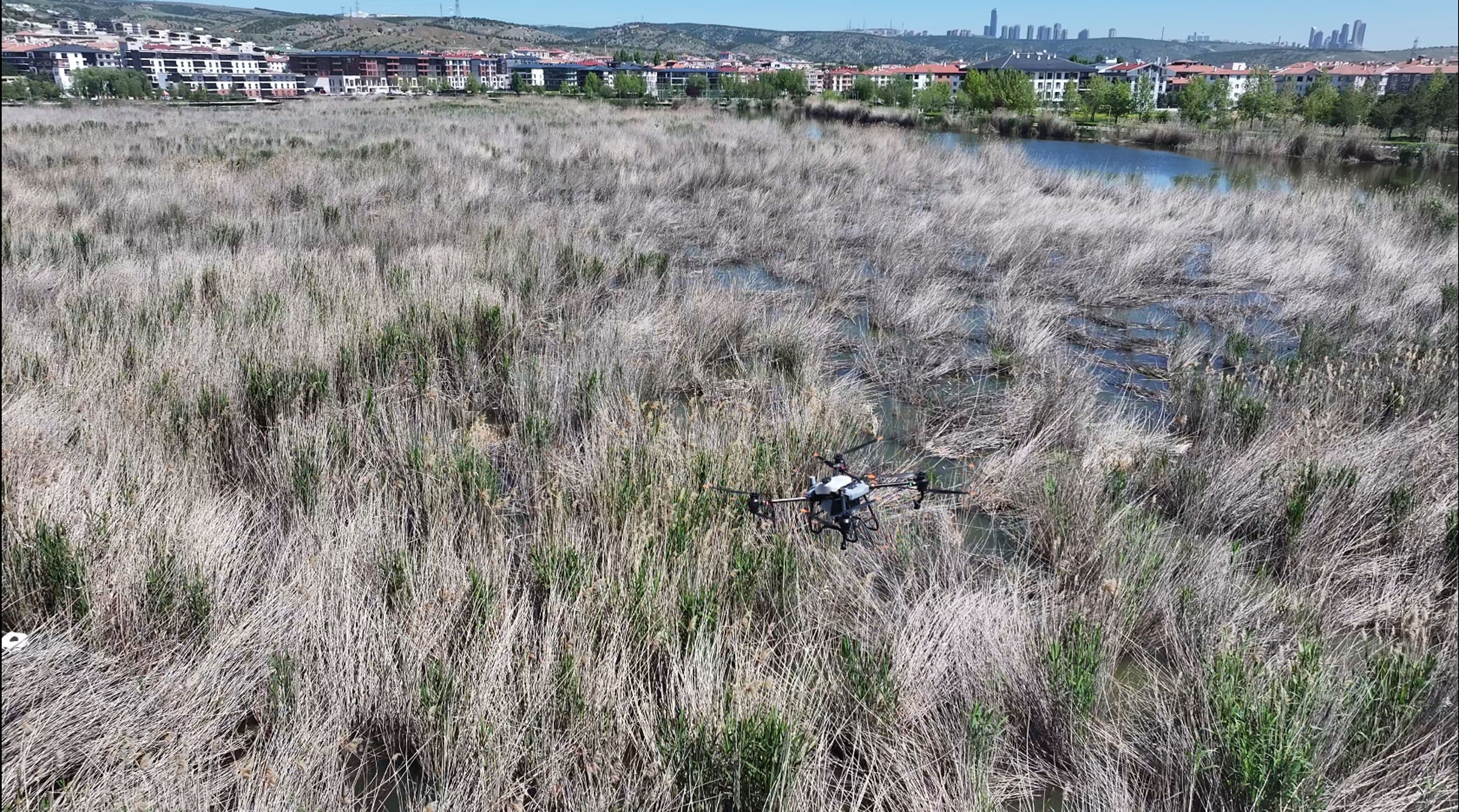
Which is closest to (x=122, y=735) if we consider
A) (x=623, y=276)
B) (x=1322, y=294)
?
(x=623, y=276)

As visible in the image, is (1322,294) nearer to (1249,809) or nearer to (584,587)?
(1249,809)

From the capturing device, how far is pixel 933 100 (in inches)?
1597

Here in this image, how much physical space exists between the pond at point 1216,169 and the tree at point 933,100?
50.9ft

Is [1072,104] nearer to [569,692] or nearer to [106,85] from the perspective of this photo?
[106,85]

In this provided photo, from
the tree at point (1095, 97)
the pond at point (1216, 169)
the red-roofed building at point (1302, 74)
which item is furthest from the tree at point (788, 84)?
the red-roofed building at point (1302, 74)

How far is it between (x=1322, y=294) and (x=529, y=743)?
8146mm

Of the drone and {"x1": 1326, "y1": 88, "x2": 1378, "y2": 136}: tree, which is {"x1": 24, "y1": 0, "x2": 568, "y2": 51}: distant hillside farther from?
the drone

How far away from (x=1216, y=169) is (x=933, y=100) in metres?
23.8

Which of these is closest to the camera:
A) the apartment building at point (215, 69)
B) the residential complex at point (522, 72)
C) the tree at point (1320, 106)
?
the tree at point (1320, 106)

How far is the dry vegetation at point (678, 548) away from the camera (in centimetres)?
189

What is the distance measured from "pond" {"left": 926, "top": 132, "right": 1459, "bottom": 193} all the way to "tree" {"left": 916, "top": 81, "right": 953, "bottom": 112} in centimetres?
1550

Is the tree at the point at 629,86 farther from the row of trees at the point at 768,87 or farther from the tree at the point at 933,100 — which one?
the tree at the point at 933,100

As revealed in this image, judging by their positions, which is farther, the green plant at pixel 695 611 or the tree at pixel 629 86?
the tree at pixel 629 86

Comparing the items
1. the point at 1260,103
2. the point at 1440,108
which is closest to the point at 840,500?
the point at 1440,108
